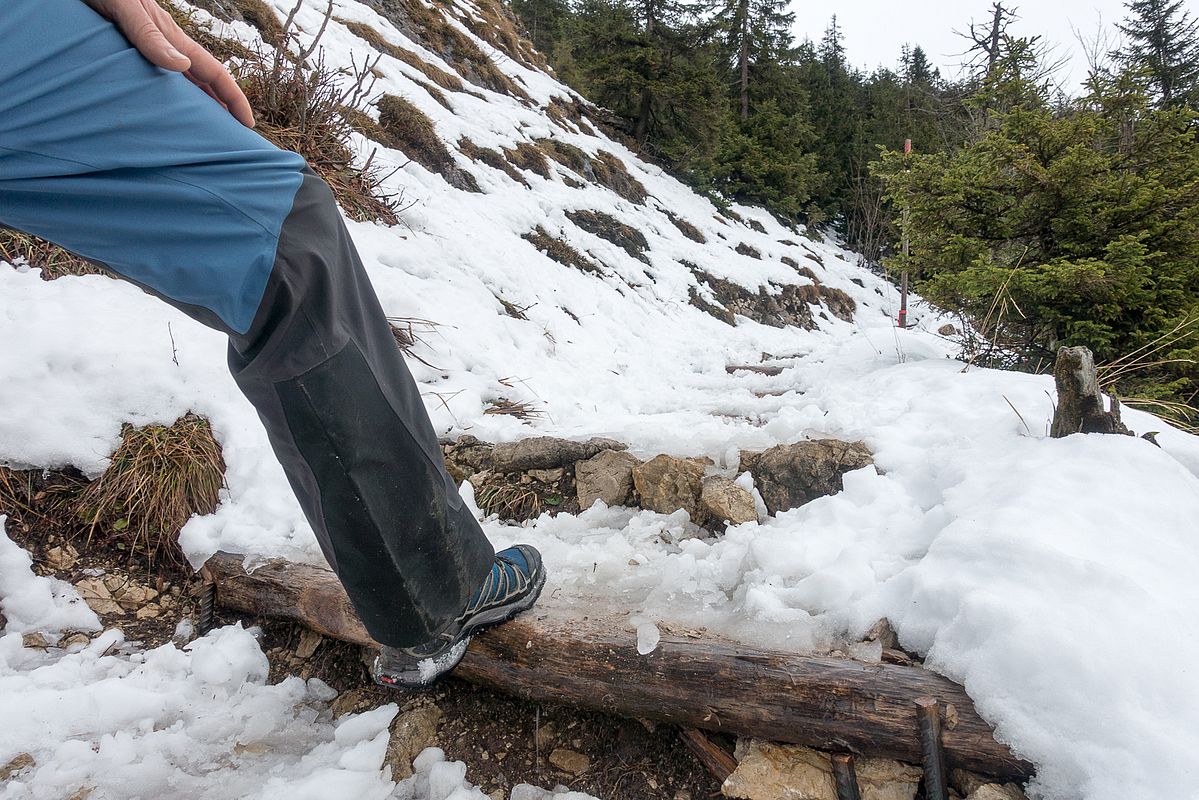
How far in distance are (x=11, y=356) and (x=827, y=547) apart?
326 centimetres

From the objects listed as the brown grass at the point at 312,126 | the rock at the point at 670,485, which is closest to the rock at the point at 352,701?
the rock at the point at 670,485

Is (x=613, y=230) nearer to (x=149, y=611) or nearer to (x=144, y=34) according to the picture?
(x=149, y=611)

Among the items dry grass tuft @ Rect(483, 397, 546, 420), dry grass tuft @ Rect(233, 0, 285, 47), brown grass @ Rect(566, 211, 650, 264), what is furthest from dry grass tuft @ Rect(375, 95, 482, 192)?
dry grass tuft @ Rect(483, 397, 546, 420)

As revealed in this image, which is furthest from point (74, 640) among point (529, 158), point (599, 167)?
point (599, 167)

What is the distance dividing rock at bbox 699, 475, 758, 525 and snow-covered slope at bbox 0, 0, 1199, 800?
15 centimetres

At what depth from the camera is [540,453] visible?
114 inches

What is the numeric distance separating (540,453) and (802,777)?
6.20 ft

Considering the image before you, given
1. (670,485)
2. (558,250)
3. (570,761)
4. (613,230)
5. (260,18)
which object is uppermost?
(260,18)

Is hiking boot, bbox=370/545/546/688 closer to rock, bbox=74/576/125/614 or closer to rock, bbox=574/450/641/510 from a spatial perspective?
rock, bbox=574/450/641/510

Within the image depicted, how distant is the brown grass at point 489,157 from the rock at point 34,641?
7042 mm

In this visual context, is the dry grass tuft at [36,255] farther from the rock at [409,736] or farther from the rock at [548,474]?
the rock at [409,736]

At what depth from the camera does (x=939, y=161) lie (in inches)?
151

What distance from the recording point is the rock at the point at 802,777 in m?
1.25

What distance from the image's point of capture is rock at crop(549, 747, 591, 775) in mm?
1532
